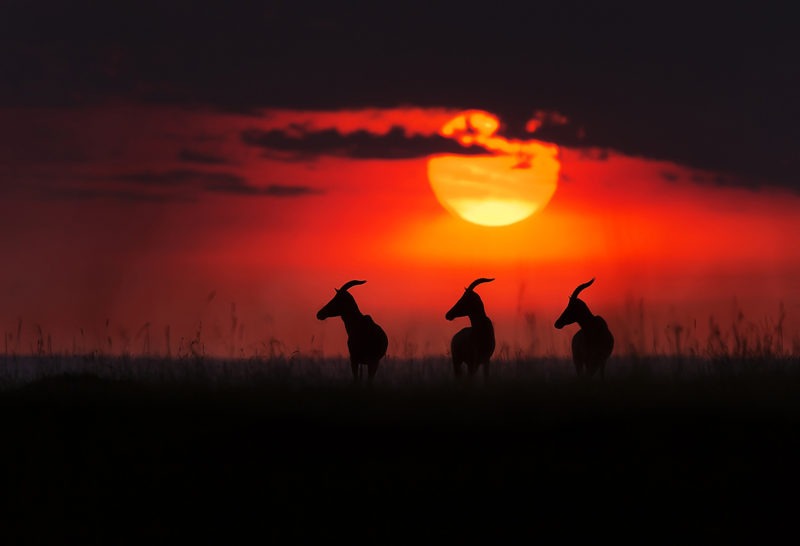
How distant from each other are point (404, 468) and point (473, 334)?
9.81 metres

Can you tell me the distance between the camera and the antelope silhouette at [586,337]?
70.0ft

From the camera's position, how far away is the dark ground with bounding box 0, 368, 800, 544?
1082cm

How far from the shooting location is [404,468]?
12062mm

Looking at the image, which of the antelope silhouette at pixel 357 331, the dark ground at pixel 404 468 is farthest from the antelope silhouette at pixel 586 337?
the dark ground at pixel 404 468

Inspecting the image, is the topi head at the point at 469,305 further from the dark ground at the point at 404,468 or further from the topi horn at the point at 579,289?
the dark ground at the point at 404,468

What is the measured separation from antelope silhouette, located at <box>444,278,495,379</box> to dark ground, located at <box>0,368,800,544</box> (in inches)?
211

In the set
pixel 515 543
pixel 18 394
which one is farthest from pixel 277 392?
pixel 515 543

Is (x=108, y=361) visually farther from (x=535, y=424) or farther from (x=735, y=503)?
(x=735, y=503)

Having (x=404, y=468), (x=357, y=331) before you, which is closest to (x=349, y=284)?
(x=357, y=331)

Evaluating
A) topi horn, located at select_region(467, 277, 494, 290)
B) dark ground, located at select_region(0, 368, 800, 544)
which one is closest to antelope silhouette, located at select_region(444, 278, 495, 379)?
topi horn, located at select_region(467, 277, 494, 290)

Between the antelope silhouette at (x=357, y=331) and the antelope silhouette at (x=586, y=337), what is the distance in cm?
340

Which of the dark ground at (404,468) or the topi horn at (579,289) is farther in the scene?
the topi horn at (579,289)

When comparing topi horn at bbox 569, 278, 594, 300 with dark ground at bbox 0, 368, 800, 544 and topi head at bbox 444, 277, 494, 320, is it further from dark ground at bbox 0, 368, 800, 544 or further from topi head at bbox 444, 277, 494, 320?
dark ground at bbox 0, 368, 800, 544

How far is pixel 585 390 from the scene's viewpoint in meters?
17.2
